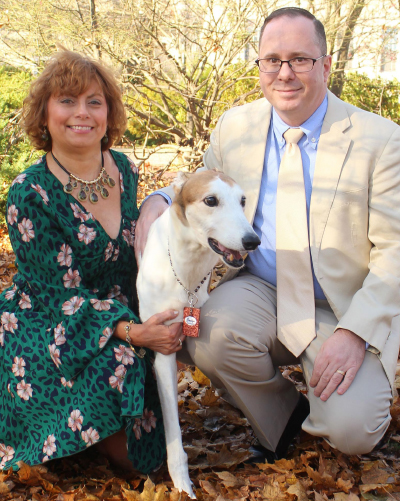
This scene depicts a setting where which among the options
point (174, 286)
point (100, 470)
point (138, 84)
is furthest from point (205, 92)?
point (100, 470)

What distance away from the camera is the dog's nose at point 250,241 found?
7.17 ft

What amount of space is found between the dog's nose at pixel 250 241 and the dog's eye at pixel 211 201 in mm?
246

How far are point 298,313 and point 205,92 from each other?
5147mm

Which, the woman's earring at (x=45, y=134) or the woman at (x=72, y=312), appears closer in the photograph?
the woman at (x=72, y=312)

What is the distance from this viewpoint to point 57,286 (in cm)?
259

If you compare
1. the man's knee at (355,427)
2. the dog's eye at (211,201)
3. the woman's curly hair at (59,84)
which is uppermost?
the woman's curly hair at (59,84)

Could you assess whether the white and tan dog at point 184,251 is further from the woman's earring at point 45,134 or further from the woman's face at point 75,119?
the woman's earring at point 45,134

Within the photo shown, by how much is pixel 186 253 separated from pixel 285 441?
113 cm

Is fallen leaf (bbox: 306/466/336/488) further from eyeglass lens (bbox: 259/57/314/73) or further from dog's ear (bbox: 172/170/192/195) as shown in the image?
eyeglass lens (bbox: 259/57/314/73)

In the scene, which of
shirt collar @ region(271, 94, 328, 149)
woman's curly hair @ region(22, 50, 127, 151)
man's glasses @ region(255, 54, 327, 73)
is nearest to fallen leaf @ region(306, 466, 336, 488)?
shirt collar @ region(271, 94, 328, 149)

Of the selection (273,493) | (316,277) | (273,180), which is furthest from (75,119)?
(273,493)

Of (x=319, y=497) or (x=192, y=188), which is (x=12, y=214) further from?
(x=319, y=497)

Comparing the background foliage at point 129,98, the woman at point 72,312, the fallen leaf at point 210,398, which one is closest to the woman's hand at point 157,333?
the woman at point 72,312

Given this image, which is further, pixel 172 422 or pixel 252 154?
pixel 252 154
